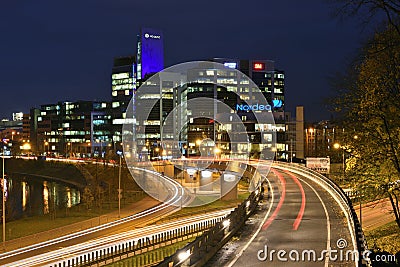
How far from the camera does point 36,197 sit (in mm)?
96000

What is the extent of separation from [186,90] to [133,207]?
112 m

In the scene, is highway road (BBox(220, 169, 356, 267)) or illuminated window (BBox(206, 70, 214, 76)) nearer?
highway road (BBox(220, 169, 356, 267))

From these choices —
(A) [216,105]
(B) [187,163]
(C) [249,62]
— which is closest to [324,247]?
(B) [187,163]

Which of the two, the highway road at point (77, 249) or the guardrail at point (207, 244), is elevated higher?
the guardrail at point (207, 244)

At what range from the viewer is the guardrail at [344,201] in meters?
18.7

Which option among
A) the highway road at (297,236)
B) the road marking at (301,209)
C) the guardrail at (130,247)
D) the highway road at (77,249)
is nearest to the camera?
the highway road at (297,236)

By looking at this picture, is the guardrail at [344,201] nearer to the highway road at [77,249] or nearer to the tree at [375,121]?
the tree at [375,121]

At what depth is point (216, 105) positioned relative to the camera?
17000cm

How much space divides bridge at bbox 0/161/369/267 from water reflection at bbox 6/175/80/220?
26.6 metres

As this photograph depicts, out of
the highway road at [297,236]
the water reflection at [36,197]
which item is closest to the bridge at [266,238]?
the highway road at [297,236]

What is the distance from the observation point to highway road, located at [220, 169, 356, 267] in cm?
1914

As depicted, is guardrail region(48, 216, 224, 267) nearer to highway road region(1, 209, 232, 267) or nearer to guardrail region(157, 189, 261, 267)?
highway road region(1, 209, 232, 267)

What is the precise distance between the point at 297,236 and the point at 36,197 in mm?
80953

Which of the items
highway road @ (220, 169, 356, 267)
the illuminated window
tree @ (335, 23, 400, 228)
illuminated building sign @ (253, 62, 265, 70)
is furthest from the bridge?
illuminated building sign @ (253, 62, 265, 70)
